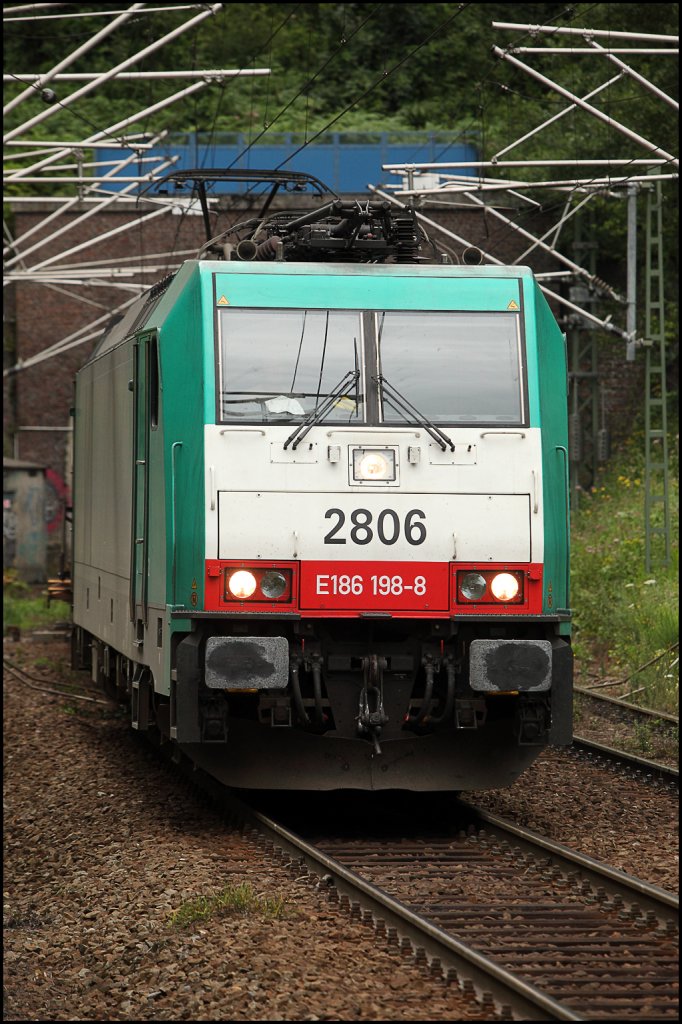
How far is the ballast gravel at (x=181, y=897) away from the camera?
6402 millimetres

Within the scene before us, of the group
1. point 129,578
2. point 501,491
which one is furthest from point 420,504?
point 129,578

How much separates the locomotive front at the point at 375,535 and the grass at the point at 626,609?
637cm

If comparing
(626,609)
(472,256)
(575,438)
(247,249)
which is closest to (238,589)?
(247,249)

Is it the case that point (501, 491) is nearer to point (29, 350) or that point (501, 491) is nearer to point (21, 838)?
point (21, 838)

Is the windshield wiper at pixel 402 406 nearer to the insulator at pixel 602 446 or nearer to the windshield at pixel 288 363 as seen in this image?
the windshield at pixel 288 363

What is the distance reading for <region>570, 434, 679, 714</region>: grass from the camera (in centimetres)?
1653

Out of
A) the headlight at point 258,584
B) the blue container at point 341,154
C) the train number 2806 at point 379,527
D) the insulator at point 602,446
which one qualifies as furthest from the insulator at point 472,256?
the blue container at point 341,154

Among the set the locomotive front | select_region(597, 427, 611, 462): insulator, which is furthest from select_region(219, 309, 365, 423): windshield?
select_region(597, 427, 611, 462): insulator

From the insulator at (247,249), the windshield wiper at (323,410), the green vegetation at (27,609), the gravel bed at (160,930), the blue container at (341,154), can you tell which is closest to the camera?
the gravel bed at (160,930)

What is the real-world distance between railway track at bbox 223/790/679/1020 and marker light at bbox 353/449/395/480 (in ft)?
7.30

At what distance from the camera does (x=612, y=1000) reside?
20.0ft

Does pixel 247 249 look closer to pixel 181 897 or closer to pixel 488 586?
pixel 488 586

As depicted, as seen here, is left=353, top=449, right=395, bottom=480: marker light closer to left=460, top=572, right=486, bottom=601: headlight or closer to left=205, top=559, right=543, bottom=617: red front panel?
left=205, top=559, right=543, bottom=617: red front panel

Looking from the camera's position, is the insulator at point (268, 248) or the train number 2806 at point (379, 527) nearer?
the train number 2806 at point (379, 527)
